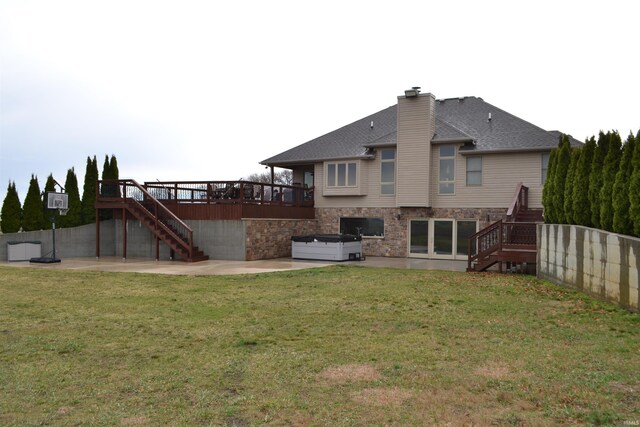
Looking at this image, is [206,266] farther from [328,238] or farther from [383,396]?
[383,396]

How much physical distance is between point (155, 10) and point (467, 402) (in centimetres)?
1246

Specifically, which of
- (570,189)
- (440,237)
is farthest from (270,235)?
(570,189)

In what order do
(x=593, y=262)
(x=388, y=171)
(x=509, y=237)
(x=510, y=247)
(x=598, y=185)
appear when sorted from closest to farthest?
(x=593, y=262)
(x=598, y=185)
(x=510, y=247)
(x=509, y=237)
(x=388, y=171)

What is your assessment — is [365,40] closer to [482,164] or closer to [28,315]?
[482,164]

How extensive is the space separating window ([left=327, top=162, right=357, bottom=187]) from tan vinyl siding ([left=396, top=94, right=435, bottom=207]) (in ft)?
7.17

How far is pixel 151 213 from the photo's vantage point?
63.8 feet

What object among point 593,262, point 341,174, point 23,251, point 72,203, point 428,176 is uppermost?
point 341,174

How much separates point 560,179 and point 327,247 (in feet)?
28.1

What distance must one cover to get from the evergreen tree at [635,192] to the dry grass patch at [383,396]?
20.9 ft

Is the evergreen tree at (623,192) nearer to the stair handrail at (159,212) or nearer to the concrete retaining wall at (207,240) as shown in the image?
the concrete retaining wall at (207,240)

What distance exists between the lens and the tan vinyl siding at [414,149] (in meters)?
20.4

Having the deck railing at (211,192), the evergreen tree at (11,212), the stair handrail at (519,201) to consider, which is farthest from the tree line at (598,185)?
the evergreen tree at (11,212)

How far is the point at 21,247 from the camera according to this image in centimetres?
1847

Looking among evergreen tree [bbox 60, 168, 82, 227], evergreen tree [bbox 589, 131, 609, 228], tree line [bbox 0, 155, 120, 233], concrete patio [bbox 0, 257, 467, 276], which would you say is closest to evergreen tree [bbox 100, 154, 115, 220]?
tree line [bbox 0, 155, 120, 233]
